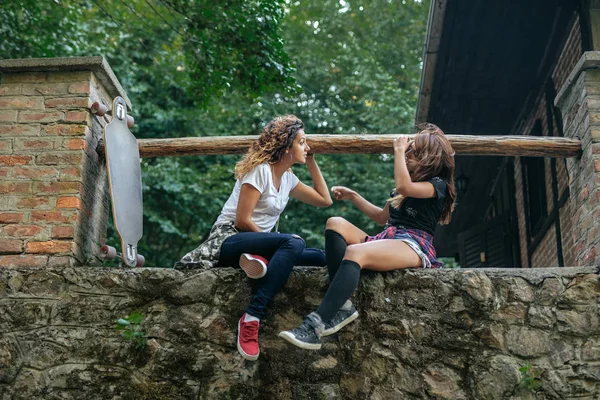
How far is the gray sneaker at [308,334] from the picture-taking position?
12.1 feet

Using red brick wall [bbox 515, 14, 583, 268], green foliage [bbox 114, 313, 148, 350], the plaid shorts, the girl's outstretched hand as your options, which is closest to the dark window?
red brick wall [bbox 515, 14, 583, 268]

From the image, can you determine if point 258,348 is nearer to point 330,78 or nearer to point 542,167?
point 542,167

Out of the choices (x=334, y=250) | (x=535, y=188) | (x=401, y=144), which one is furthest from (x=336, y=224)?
(x=535, y=188)

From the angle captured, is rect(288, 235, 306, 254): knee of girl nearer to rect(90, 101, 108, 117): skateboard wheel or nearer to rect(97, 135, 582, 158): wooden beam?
rect(97, 135, 582, 158): wooden beam

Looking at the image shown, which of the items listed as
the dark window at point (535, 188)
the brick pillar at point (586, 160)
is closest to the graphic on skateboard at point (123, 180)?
the brick pillar at point (586, 160)

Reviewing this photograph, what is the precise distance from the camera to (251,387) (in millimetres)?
4000

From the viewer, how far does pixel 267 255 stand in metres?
4.18

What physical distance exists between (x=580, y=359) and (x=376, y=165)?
12.1m

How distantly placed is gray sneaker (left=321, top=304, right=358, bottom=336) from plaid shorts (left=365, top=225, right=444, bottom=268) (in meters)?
0.48

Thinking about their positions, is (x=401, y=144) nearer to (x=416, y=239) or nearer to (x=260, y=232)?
(x=416, y=239)

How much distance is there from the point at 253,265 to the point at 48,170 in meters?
1.55

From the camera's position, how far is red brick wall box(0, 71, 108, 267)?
4527 mm

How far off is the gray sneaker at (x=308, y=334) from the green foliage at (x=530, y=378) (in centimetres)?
111

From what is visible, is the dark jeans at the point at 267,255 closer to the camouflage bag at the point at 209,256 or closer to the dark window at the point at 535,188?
the camouflage bag at the point at 209,256
